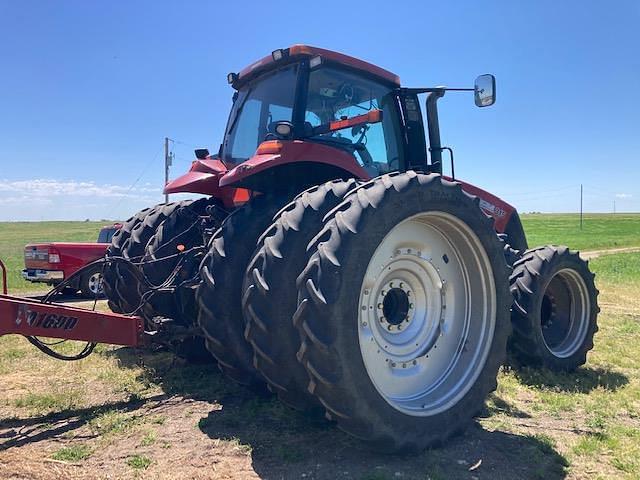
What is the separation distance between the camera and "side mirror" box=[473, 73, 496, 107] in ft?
15.4

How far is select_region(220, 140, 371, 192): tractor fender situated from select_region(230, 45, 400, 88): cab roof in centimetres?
79

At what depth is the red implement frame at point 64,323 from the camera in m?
3.37

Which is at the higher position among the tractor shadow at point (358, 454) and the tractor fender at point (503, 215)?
the tractor fender at point (503, 215)

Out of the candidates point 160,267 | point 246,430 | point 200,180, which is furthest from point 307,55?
point 246,430

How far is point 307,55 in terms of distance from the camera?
4344mm

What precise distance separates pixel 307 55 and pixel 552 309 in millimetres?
3655

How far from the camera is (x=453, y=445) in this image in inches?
133

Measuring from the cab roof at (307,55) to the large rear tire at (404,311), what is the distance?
1.57 m

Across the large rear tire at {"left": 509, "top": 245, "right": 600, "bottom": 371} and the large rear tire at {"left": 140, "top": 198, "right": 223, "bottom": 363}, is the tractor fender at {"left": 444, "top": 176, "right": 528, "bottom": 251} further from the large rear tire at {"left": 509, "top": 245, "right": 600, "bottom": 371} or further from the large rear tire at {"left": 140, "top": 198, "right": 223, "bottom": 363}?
the large rear tire at {"left": 140, "top": 198, "right": 223, "bottom": 363}

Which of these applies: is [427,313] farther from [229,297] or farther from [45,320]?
[45,320]

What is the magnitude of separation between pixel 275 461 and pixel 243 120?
10.4 feet

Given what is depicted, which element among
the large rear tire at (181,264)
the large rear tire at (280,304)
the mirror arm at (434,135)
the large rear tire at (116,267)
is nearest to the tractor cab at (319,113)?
the mirror arm at (434,135)

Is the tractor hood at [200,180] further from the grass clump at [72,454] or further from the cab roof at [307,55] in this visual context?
the grass clump at [72,454]

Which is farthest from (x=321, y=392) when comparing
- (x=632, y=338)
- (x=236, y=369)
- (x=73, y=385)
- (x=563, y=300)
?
(x=632, y=338)
